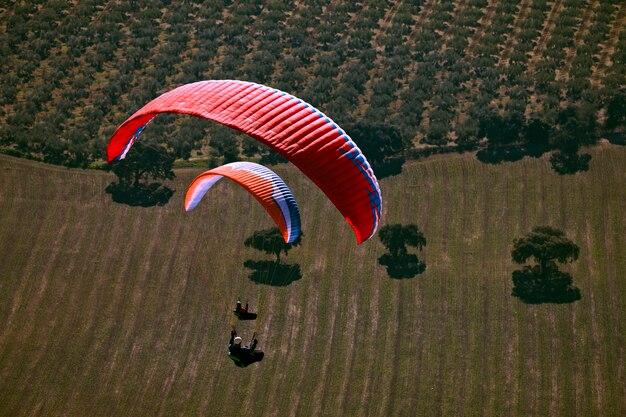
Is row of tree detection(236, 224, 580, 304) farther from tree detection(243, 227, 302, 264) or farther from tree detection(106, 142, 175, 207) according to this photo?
tree detection(106, 142, 175, 207)

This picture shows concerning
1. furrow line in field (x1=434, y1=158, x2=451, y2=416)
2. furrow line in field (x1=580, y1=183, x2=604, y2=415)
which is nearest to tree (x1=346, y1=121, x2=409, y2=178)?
furrow line in field (x1=434, y1=158, x2=451, y2=416)

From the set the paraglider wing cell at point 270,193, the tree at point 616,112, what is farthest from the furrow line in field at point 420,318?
the paraglider wing cell at point 270,193

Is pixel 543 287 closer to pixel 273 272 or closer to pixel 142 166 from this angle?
pixel 273 272

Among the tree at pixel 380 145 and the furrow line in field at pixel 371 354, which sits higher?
the tree at pixel 380 145

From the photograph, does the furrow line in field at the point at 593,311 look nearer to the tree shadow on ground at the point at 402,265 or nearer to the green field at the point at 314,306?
the green field at the point at 314,306

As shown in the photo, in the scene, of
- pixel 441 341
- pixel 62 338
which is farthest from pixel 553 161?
pixel 62 338

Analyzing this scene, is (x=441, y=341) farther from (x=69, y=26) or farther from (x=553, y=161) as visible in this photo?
(x=69, y=26)
